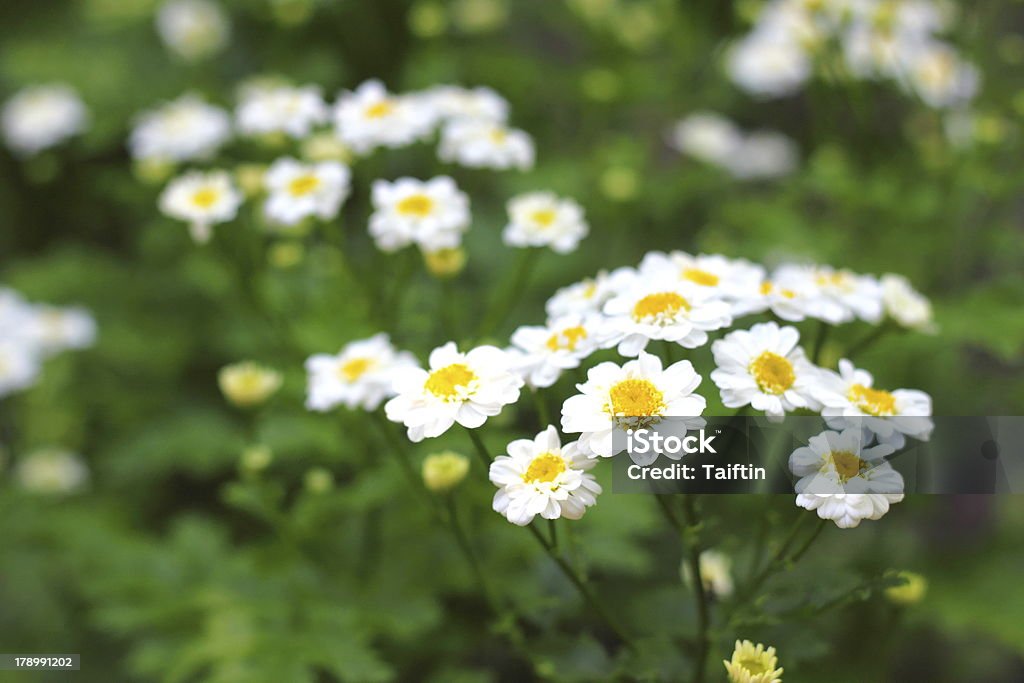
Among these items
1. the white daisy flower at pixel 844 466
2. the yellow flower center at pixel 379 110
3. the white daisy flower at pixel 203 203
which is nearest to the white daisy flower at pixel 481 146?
the yellow flower center at pixel 379 110

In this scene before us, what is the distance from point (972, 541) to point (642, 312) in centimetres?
174

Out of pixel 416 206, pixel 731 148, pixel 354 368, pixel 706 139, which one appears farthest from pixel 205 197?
pixel 731 148

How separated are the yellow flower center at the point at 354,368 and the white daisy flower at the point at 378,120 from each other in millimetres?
513

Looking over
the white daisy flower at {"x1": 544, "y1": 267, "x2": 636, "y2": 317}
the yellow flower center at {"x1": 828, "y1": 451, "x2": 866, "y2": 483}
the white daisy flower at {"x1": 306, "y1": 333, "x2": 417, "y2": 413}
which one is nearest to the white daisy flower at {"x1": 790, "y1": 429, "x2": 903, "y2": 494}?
the yellow flower center at {"x1": 828, "y1": 451, "x2": 866, "y2": 483}

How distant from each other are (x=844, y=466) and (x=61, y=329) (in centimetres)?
244

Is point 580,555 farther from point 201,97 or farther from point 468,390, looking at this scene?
point 201,97

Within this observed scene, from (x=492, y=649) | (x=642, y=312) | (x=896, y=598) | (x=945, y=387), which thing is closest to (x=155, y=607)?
(x=492, y=649)

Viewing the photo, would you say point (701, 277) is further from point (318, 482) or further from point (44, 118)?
point (44, 118)

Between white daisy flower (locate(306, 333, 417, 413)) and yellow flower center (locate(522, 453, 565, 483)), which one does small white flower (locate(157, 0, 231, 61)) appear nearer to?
white daisy flower (locate(306, 333, 417, 413))

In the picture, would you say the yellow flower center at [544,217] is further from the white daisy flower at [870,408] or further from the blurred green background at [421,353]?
the white daisy flower at [870,408]

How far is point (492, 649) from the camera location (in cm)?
204

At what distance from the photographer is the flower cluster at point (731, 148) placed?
312 cm

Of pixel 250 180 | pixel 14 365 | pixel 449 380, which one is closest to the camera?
pixel 449 380

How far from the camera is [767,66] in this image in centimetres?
297
